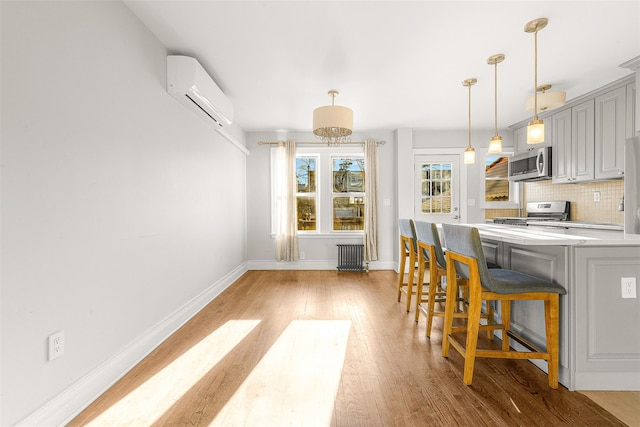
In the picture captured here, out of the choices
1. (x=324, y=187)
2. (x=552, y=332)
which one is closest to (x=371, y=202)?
(x=324, y=187)

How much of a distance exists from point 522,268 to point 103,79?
3.06 metres

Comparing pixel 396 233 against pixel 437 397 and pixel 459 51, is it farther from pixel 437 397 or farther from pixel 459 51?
pixel 437 397

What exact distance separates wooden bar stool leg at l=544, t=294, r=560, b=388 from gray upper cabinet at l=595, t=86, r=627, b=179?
2762 millimetres

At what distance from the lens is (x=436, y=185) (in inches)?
212

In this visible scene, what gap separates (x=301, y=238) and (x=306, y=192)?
84 centimetres

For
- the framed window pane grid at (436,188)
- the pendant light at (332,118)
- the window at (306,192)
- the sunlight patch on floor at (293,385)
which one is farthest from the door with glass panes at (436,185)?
the sunlight patch on floor at (293,385)

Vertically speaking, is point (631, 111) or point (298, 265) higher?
point (631, 111)

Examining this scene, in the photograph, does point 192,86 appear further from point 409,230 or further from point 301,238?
point 301,238

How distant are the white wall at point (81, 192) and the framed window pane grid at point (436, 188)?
13.4 ft

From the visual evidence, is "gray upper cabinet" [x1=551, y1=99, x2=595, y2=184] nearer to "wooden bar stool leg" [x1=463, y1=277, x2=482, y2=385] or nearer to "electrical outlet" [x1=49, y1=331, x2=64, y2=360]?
"wooden bar stool leg" [x1=463, y1=277, x2=482, y2=385]

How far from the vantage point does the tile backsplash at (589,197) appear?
374cm

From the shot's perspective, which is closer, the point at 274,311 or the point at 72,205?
the point at 72,205

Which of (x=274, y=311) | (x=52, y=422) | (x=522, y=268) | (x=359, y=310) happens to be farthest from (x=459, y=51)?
(x=52, y=422)

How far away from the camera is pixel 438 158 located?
5371 millimetres
